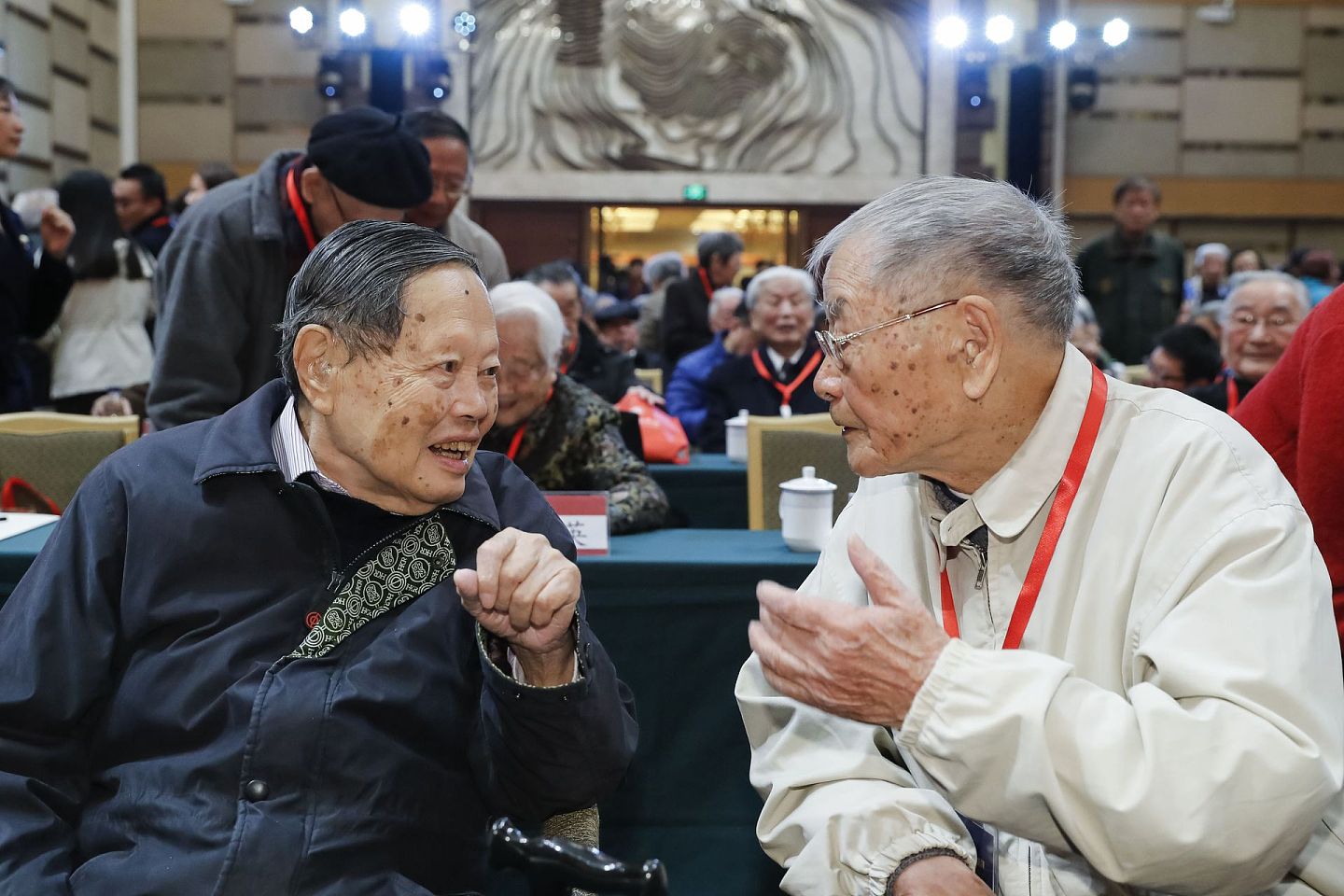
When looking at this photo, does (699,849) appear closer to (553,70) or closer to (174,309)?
(174,309)

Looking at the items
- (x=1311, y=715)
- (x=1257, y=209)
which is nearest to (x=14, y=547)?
(x=1311, y=715)

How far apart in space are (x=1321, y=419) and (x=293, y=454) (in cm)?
145

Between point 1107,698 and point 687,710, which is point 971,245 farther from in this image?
point 687,710

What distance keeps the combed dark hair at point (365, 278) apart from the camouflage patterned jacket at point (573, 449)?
1.53 metres

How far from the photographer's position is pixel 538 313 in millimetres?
3102

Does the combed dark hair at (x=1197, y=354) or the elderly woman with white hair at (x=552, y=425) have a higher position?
the combed dark hair at (x=1197, y=354)

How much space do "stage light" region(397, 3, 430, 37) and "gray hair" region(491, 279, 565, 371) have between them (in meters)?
9.14

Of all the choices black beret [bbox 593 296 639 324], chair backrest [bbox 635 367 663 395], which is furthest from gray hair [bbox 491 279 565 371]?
black beret [bbox 593 296 639 324]

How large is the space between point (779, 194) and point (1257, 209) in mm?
5098

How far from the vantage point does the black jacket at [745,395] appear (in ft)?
17.2

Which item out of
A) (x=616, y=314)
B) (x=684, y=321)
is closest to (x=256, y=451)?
(x=616, y=314)

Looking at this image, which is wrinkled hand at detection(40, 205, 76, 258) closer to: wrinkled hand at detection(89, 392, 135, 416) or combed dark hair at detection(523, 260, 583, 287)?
wrinkled hand at detection(89, 392, 135, 416)

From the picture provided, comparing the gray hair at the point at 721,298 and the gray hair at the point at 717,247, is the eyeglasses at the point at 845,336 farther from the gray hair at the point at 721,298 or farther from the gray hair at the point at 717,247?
the gray hair at the point at 717,247

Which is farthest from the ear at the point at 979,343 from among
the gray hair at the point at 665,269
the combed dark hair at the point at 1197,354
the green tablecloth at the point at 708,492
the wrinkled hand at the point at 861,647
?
the gray hair at the point at 665,269
